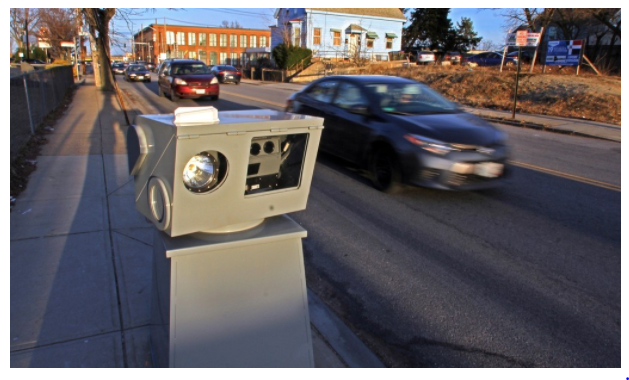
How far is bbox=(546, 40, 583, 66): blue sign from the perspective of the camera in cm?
2109

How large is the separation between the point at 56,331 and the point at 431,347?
2478mm

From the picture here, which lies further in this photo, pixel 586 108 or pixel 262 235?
pixel 586 108

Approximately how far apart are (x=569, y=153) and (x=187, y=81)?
43.5 feet

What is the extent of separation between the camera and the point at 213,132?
211 centimetres

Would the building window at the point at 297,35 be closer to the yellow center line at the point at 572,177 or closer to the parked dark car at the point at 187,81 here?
the parked dark car at the point at 187,81

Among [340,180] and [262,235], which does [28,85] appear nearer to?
[340,180]

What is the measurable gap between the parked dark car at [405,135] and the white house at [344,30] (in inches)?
1527

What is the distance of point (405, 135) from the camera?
6324mm

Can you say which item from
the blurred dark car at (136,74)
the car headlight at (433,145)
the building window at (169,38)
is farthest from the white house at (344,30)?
the car headlight at (433,145)

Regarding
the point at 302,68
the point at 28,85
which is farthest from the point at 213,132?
the point at 302,68

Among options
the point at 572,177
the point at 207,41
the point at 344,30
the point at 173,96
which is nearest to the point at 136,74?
the point at 173,96

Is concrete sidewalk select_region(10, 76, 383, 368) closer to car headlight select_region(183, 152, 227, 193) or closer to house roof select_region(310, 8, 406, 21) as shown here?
car headlight select_region(183, 152, 227, 193)

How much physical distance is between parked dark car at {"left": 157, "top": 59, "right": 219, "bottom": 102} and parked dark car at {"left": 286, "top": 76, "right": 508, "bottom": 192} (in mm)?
11124

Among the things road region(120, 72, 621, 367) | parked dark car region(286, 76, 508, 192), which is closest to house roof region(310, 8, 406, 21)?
parked dark car region(286, 76, 508, 192)
